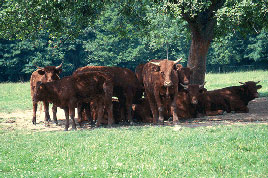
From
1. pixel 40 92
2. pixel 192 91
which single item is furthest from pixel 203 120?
pixel 40 92

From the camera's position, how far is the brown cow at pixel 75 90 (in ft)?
45.2

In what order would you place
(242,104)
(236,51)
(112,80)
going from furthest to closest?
(236,51)
(242,104)
(112,80)

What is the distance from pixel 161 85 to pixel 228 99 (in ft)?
13.6

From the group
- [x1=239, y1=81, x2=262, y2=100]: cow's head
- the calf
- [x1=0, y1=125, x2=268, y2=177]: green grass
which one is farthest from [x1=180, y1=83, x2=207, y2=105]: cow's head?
[x1=0, y1=125, x2=268, y2=177]: green grass

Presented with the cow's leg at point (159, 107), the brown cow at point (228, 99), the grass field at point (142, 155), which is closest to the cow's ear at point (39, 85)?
the grass field at point (142, 155)

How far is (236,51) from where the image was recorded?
67.3 meters

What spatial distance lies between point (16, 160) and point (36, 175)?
151 cm

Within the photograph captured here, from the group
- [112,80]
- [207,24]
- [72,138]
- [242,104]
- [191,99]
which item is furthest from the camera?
[207,24]

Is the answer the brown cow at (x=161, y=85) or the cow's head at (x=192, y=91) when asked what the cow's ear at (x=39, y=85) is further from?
the cow's head at (x=192, y=91)

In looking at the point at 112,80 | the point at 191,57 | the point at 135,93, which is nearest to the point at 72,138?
the point at 112,80

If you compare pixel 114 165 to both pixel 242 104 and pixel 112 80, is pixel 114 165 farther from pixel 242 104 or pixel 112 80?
pixel 242 104

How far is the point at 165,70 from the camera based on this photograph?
13891 millimetres

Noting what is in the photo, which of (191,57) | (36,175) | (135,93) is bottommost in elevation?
(36,175)

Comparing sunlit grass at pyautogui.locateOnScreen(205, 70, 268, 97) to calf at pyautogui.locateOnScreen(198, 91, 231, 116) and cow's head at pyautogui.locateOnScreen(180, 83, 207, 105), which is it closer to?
calf at pyautogui.locateOnScreen(198, 91, 231, 116)
